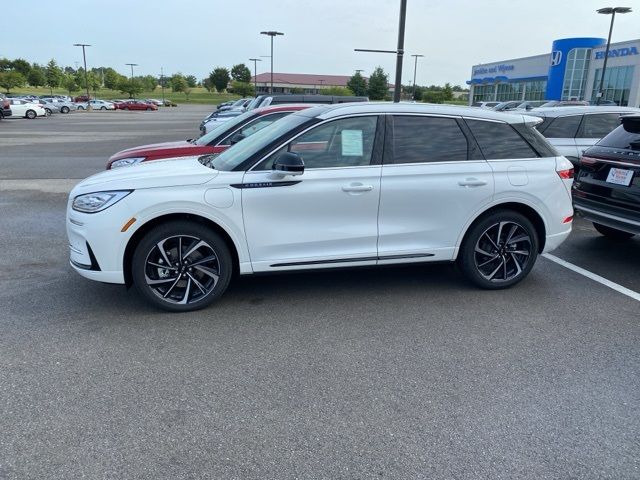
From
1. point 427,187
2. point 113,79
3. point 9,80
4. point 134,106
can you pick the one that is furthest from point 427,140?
point 113,79

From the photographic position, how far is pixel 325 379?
3.44m

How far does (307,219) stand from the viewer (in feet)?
14.6

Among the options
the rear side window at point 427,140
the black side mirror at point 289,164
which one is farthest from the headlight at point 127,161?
the rear side window at point 427,140

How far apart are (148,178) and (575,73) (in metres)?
58.1

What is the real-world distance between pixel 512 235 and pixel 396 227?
126cm

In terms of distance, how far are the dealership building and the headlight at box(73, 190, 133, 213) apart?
51.3m

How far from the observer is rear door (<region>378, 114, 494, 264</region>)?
184 inches

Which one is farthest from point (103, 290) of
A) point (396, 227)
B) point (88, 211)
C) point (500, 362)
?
point (500, 362)

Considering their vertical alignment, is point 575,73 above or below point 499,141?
above

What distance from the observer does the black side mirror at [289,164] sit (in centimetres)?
415

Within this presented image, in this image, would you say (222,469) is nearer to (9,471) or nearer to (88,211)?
(9,471)

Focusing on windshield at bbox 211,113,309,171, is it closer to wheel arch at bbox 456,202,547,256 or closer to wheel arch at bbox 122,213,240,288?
wheel arch at bbox 122,213,240,288

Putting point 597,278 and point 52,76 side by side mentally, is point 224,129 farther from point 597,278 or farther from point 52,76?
point 52,76

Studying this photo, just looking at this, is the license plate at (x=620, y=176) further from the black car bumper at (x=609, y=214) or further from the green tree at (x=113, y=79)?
the green tree at (x=113, y=79)
